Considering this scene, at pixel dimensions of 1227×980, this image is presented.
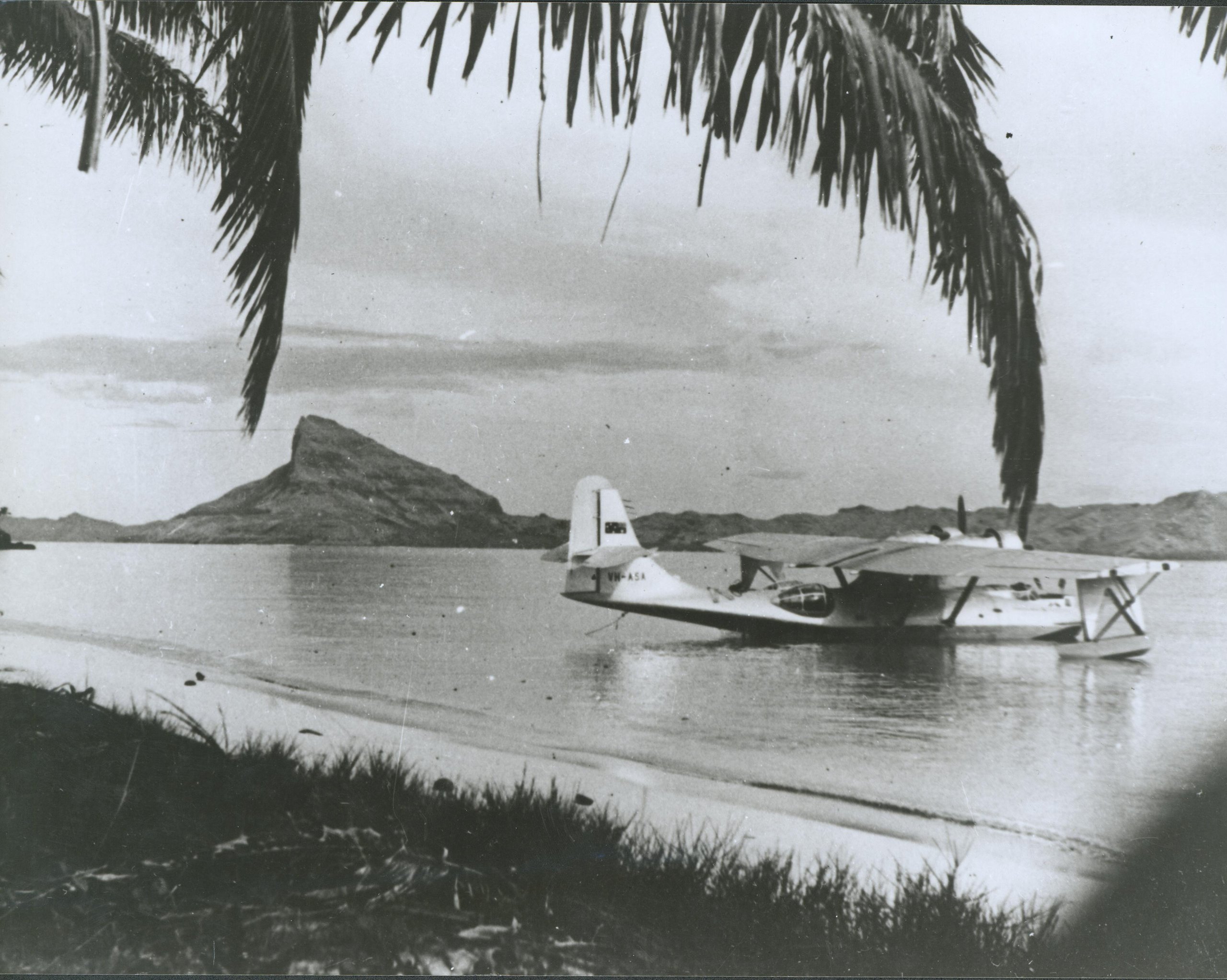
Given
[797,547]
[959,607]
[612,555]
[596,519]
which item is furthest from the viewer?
[959,607]

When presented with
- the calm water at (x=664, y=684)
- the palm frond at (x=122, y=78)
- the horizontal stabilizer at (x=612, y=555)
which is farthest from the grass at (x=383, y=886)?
the palm frond at (x=122, y=78)

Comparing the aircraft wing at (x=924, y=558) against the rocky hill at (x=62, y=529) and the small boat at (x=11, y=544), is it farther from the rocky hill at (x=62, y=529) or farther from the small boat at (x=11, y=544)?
the small boat at (x=11, y=544)

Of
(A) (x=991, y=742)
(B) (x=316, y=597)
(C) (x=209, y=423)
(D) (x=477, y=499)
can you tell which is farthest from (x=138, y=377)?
(A) (x=991, y=742)

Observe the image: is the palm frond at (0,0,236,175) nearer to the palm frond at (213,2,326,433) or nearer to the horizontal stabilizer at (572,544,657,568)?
the palm frond at (213,2,326,433)

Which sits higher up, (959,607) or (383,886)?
(959,607)

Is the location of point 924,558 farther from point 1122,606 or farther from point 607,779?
point 607,779

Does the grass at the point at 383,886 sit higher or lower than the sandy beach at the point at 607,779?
lower

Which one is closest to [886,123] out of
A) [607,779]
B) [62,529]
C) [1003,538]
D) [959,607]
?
[607,779]
